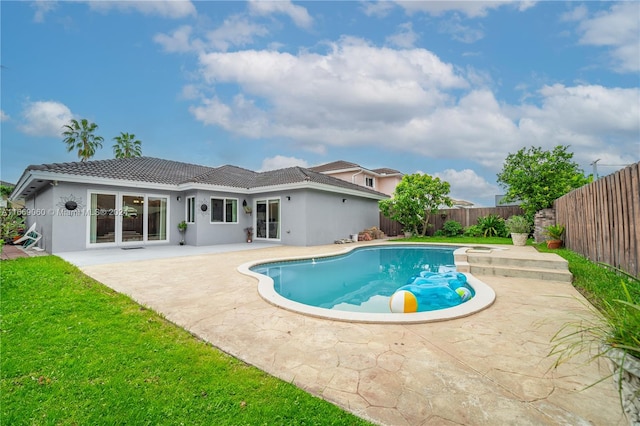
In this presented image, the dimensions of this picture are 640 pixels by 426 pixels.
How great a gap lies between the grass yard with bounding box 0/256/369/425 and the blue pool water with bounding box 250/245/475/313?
3.08 metres

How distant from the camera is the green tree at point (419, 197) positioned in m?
17.3

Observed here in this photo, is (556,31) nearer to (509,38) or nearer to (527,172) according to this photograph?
(509,38)

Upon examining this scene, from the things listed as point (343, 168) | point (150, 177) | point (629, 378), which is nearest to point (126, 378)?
point (629, 378)

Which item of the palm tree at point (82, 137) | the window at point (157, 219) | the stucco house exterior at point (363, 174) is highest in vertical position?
the palm tree at point (82, 137)

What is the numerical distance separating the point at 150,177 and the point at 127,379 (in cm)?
1298

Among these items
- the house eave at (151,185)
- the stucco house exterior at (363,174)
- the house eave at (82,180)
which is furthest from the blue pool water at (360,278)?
the stucco house exterior at (363,174)

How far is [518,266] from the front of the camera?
7.07 metres

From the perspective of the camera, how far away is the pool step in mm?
6465

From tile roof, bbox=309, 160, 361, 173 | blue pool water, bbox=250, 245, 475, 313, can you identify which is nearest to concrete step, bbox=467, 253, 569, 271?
blue pool water, bbox=250, 245, 475, 313

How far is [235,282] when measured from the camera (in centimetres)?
616

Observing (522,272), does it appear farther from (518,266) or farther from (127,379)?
(127,379)

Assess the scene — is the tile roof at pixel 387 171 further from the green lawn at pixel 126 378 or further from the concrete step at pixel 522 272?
the green lawn at pixel 126 378

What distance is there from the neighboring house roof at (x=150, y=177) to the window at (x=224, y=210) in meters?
0.84

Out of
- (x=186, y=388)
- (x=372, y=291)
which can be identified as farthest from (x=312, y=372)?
(x=372, y=291)
